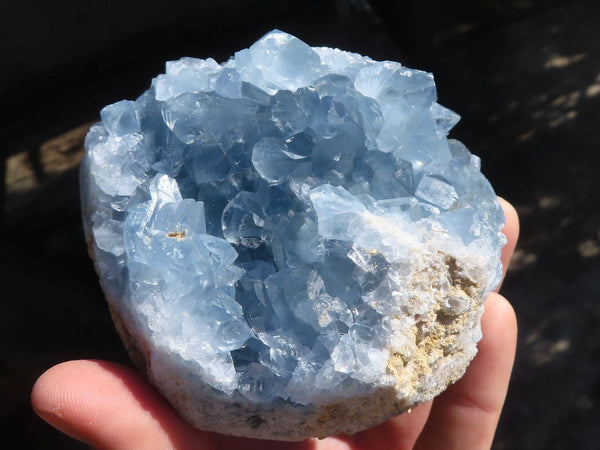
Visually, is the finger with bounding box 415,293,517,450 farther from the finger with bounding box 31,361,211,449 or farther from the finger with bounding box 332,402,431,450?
the finger with bounding box 31,361,211,449

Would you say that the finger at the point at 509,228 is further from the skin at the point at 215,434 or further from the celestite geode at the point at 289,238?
the celestite geode at the point at 289,238

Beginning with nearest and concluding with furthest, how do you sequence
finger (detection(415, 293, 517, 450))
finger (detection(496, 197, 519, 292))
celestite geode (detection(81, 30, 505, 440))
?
celestite geode (detection(81, 30, 505, 440)) < finger (detection(415, 293, 517, 450)) < finger (detection(496, 197, 519, 292))

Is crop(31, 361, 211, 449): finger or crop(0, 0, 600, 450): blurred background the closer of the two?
crop(31, 361, 211, 449): finger

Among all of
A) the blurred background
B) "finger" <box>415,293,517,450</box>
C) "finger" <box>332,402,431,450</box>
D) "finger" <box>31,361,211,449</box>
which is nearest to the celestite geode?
"finger" <box>31,361,211,449</box>

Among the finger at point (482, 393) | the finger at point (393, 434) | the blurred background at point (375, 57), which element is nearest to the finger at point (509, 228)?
the finger at point (482, 393)

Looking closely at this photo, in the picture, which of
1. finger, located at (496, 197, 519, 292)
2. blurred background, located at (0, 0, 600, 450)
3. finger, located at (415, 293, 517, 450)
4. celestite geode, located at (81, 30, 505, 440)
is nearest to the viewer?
celestite geode, located at (81, 30, 505, 440)

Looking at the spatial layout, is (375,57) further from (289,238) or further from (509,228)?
(289,238)

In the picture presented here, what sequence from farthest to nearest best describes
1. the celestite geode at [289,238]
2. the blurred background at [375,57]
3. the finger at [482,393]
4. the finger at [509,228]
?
1. the blurred background at [375,57]
2. the finger at [509,228]
3. the finger at [482,393]
4. the celestite geode at [289,238]

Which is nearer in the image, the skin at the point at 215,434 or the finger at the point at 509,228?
the skin at the point at 215,434
